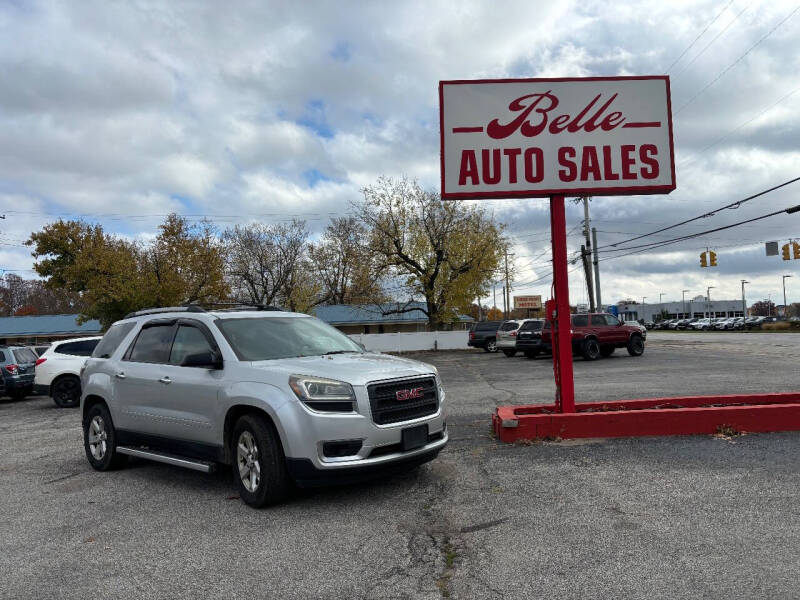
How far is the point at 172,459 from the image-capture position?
618 cm

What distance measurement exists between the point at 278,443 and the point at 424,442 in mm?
1304

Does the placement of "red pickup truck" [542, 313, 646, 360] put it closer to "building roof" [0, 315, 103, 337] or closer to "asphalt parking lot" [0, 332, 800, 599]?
"asphalt parking lot" [0, 332, 800, 599]

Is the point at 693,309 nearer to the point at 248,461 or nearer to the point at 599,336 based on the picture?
the point at 599,336

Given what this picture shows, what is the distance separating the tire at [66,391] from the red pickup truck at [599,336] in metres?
16.0

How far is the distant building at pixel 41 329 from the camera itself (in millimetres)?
63156

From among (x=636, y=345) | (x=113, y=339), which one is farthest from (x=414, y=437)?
(x=636, y=345)

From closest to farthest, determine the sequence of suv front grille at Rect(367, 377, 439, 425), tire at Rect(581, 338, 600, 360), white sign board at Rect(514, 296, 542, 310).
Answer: suv front grille at Rect(367, 377, 439, 425), tire at Rect(581, 338, 600, 360), white sign board at Rect(514, 296, 542, 310)

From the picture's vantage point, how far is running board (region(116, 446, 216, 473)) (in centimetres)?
580

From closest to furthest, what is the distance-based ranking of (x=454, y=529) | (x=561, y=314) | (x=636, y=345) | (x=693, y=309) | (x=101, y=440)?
1. (x=454, y=529)
2. (x=101, y=440)
3. (x=561, y=314)
4. (x=636, y=345)
5. (x=693, y=309)

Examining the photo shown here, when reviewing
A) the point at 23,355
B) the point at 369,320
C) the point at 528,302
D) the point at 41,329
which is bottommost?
the point at 23,355

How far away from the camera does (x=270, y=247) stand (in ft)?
198

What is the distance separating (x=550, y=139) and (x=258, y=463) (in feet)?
18.7

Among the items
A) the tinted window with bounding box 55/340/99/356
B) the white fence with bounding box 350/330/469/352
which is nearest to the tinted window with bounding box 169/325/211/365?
the tinted window with bounding box 55/340/99/356

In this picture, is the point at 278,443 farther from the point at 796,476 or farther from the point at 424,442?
the point at 796,476
